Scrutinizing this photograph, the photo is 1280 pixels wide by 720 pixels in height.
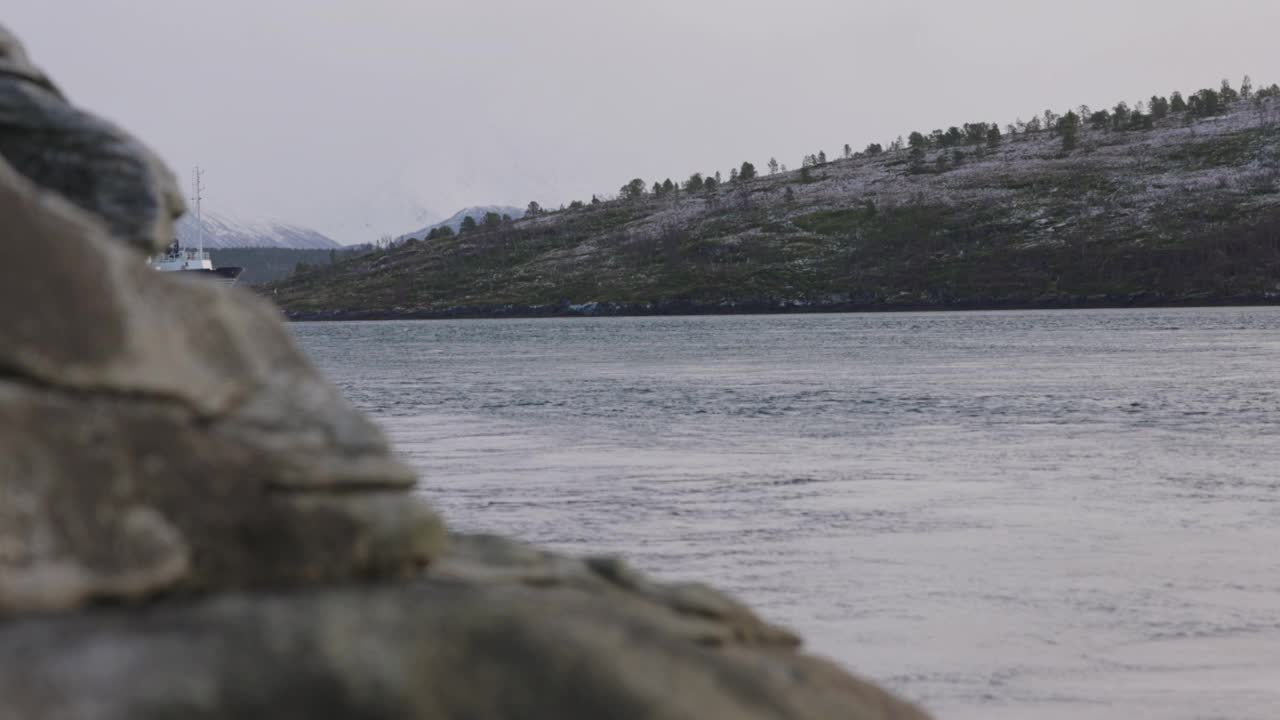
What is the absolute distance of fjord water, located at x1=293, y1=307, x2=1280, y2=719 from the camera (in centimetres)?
1384

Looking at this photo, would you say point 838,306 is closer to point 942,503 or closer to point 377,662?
point 942,503

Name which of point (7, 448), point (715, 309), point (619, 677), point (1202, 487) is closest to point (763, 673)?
point (619, 677)

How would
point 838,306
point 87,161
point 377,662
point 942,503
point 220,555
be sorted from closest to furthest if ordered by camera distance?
1. point 377,662
2. point 220,555
3. point 87,161
4. point 942,503
5. point 838,306

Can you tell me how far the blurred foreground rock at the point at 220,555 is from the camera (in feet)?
19.1

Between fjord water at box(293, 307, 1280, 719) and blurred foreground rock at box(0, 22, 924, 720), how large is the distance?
21.7 feet

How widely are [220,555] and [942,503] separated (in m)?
19.3

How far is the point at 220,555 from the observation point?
6242 millimetres

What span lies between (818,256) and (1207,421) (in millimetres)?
151925

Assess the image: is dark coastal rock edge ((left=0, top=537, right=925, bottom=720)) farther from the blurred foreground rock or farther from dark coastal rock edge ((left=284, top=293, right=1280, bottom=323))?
dark coastal rock edge ((left=284, top=293, right=1280, bottom=323))

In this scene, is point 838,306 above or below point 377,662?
below

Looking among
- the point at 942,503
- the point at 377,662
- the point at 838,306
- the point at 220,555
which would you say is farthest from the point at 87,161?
the point at 838,306

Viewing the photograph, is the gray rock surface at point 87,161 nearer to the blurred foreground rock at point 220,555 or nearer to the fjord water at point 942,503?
the blurred foreground rock at point 220,555

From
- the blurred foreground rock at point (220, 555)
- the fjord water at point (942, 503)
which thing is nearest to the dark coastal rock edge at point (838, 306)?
the fjord water at point (942, 503)

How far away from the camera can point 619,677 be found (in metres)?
6.23
